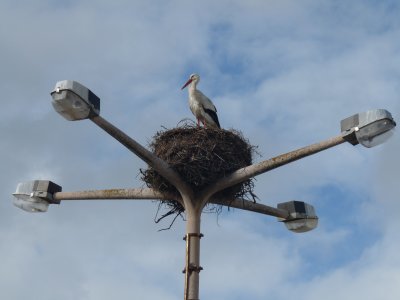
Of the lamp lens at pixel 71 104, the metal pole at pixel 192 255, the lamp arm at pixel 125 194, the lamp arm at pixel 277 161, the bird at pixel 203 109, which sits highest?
the bird at pixel 203 109

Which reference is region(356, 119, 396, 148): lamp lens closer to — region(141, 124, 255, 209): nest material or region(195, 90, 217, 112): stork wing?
region(141, 124, 255, 209): nest material

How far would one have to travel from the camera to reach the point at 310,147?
7777 millimetres

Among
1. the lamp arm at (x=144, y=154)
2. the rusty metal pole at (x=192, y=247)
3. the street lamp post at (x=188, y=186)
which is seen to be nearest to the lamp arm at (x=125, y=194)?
the street lamp post at (x=188, y=186)

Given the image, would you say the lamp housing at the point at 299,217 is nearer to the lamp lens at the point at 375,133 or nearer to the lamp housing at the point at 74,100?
the lamp lens at the point at 375,133

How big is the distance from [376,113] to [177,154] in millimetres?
3195

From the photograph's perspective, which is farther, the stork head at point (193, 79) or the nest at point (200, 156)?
the stork head at point (193, 79)

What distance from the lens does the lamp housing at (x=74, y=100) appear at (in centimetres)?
755

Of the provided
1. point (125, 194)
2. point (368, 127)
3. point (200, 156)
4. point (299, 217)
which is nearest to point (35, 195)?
point (125, 194)

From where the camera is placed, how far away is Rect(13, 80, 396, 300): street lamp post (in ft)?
24.9

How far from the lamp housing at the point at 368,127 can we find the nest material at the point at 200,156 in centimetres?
196

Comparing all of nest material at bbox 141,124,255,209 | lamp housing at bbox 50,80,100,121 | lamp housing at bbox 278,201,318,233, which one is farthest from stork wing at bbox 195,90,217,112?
lamp housing at bbox 50,80,100,121

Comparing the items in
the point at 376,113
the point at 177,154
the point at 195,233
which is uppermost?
the point at 177,154

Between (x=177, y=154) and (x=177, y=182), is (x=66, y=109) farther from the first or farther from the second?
(x=177, y=154)

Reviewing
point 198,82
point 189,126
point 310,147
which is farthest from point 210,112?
point 310,147
